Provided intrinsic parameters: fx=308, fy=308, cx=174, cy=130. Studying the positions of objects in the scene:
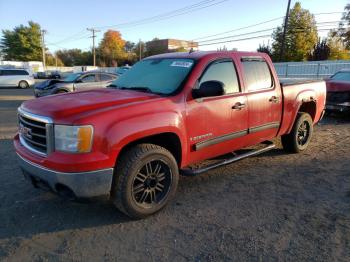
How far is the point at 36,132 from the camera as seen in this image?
3.29 m

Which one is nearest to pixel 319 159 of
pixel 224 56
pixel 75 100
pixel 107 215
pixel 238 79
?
pixel 238 79

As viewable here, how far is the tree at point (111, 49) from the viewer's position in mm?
86500

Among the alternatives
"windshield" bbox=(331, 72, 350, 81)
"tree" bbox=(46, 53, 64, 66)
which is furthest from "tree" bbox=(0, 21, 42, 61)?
"windshield" bbox=(331, 72, 350, 81)

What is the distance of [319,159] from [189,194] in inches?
115

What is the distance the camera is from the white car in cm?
2561

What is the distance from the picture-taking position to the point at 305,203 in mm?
3916

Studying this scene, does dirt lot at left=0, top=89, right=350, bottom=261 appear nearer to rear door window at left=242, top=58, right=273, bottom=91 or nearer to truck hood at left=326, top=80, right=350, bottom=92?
rear door window at left=242, top=58, right=273, bottom=91

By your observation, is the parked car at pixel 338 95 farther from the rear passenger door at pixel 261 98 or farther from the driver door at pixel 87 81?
the driver door at pixel 87 81

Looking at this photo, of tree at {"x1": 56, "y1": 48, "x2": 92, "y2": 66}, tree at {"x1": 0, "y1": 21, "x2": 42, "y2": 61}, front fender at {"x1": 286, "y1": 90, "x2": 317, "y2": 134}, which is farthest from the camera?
tree at {"x1": 56, "y1": 48, "x2": 92, "y2": 66}

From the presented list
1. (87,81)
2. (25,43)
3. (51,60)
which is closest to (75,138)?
(87,81)

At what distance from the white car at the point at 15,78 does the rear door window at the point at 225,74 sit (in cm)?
2592

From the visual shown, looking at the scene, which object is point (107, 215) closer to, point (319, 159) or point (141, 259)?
point (141, 259)

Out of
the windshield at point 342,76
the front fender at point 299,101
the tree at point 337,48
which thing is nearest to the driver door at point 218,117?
the front fender at point 299,101

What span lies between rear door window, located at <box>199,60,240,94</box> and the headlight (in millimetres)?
1768
